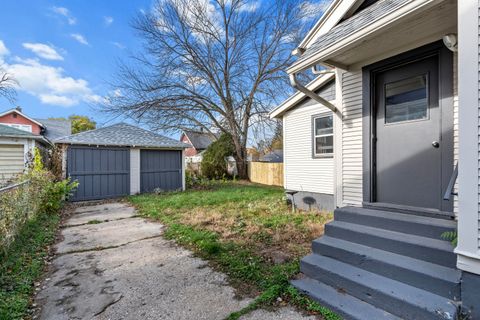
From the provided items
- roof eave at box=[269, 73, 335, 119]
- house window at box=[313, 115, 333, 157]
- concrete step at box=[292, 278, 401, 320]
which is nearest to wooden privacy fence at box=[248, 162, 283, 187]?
roof eave at box=[269, 73, 335, 119]

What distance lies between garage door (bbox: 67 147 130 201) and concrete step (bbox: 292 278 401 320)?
9.30 meters

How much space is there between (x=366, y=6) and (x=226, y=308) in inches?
180

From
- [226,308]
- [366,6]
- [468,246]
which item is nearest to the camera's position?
[468,246]

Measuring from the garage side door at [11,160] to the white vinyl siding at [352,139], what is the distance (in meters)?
10.4

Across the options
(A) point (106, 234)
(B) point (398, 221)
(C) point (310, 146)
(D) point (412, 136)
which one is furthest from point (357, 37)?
(A) point (106, 234)

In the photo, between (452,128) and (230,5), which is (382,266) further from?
(230,5)

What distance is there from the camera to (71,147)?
9.27 meters

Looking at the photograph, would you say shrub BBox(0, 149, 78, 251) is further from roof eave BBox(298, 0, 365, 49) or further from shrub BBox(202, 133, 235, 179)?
shrub BBox(202, 133, 235, 179)

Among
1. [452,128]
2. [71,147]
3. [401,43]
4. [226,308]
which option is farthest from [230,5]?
[226,308]

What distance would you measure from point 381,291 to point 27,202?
644cm

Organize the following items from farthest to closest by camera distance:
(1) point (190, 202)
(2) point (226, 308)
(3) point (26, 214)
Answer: (1) point (190, 202) < (3) point (26, 214) < (2) point (226, 308)

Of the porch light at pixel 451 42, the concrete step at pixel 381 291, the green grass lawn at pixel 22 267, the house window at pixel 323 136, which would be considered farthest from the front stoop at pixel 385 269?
the house window at pixel 323 136

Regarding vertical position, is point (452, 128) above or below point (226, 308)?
above

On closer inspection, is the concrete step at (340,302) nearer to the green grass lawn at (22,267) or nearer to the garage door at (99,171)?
the green grass lawn at (22,267)
